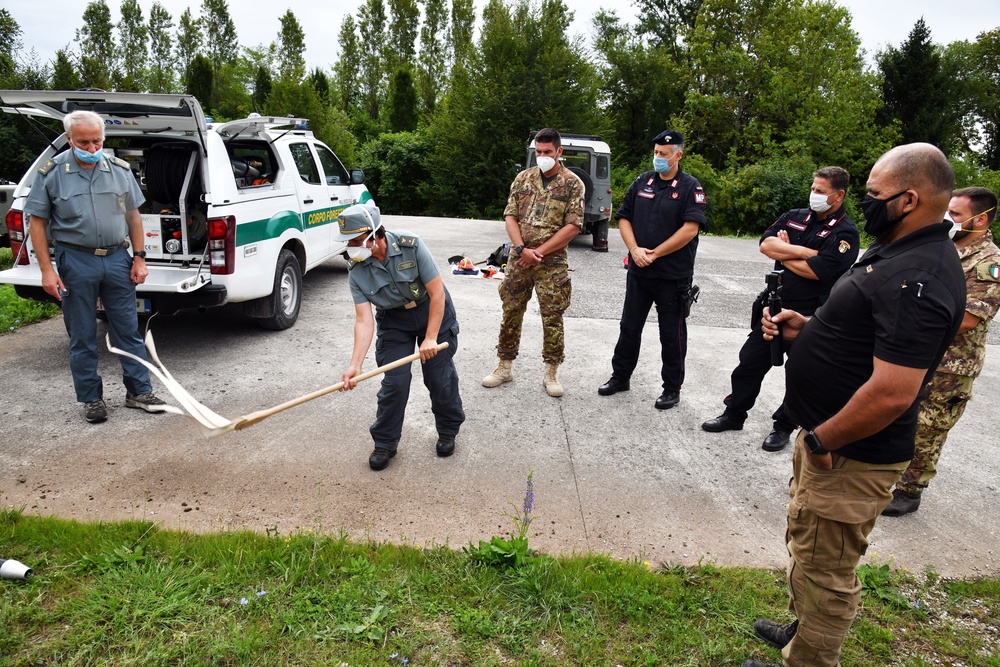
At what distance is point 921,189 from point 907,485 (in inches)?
95.3

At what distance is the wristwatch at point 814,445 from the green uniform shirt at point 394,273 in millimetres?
2206

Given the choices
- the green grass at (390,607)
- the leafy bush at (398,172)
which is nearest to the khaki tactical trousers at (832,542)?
the green grass at (390,607)

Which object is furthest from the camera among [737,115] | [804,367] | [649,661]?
[737,115]

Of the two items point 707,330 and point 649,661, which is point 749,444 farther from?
point 707,330

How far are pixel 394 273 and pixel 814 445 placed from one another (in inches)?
93.0

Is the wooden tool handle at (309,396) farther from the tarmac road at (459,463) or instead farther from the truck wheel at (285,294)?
the truck wheel at (285,294)

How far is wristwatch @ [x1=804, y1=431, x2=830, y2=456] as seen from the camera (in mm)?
2127

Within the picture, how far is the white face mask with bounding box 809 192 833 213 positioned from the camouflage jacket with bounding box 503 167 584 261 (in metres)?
1.59

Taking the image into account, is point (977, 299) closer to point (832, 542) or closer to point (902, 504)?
point (902, 504)

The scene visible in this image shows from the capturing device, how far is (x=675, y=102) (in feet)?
109

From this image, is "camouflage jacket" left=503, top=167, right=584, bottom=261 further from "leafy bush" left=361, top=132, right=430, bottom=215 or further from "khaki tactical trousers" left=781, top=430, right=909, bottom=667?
"leafy bush" left=361, top=132, right=430, bottom=215

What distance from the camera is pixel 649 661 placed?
2.48 metres

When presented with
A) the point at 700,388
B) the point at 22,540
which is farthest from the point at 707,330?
the point at 22,540

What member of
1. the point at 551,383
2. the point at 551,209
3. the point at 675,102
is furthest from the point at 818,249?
the point at 675,102
